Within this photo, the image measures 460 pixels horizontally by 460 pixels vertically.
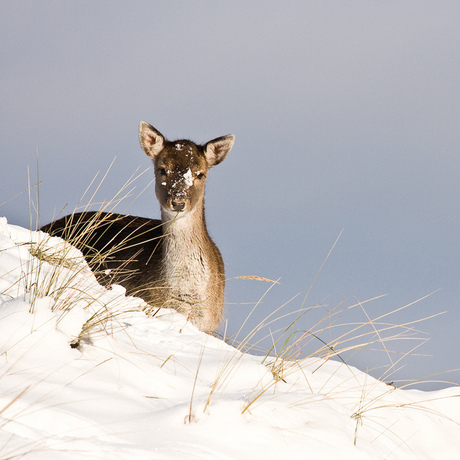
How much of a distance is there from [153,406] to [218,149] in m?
6.38

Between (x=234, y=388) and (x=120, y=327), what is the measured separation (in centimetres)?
119

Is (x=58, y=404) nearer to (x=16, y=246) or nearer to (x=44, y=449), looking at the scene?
(x=44, y=449)

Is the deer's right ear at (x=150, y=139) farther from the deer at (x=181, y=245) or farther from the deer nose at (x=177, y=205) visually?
the deer nose at (x=177, y=205)

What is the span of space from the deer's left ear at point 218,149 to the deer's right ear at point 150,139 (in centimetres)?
72

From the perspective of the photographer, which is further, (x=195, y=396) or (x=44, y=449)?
(x=195, y=396)

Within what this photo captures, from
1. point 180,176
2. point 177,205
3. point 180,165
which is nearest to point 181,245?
point 177,205

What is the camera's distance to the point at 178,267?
851 centimetres

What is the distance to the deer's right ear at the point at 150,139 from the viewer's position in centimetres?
898

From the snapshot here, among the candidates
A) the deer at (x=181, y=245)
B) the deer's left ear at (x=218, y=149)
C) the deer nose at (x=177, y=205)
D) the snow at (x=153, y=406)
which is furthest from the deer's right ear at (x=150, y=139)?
the snow at (x=153, y=406)

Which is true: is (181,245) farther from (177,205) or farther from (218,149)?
(218,149)

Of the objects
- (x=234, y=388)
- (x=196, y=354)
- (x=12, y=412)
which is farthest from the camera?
(x=196, y=354)

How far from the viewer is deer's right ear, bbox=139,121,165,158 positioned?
8.98 metres

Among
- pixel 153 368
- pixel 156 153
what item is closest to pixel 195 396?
pixel 153 368

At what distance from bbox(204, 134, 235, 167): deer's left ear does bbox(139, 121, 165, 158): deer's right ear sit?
2.37ft
